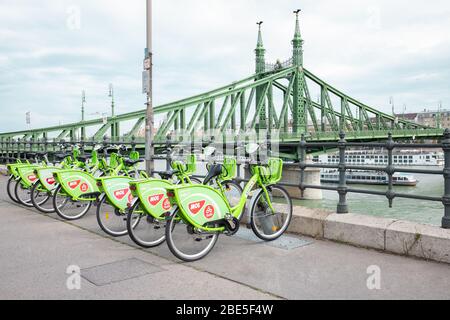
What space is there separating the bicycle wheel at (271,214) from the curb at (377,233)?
0.51ft

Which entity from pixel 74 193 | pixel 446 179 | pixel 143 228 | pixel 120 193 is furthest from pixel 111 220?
pixel 446 179

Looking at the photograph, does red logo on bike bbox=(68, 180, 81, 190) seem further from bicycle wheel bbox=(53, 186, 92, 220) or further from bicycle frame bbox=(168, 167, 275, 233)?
bicycle frame bbox=(168, 167, 275, 233)

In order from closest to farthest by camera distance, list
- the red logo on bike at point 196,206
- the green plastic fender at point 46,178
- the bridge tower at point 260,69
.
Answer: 1. the red logo on bike at point 196,206
2. the green plastic fender at point 46,178
3. the bridge tower at point 260,69

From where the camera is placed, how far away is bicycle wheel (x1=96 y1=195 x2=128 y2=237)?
17.2ft

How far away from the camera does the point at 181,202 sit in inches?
160

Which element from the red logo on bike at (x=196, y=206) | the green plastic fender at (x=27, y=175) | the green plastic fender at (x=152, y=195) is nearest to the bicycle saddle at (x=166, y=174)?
the green plastic fender at (x=152, y=195)

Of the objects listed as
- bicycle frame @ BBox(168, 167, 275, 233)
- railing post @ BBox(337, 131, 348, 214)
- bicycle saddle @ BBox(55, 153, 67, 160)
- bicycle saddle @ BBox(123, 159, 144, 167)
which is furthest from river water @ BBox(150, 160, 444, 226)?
bicycle frame @ BBox(168, 167, 275, 233)

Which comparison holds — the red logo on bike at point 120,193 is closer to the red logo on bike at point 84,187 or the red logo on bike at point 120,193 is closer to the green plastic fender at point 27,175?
the red logo on bike at point 84,187

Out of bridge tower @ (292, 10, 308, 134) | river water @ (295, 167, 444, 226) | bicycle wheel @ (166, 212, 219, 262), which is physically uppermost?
bridge tower @ (292, 10, 308, 134)

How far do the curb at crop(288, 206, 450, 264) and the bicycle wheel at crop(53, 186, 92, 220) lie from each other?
3.11 meters

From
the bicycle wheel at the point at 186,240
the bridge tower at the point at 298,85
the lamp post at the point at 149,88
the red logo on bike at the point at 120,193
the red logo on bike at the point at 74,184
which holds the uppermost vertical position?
the bridge tower at the point at 298,85

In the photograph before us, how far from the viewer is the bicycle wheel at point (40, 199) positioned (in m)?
6.94

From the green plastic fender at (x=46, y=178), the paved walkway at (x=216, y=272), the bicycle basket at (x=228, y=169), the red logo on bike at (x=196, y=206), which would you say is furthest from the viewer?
the green plastic fender at (x=46, y=178)

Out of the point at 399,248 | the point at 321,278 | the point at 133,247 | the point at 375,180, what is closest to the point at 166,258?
the point at 133,247
